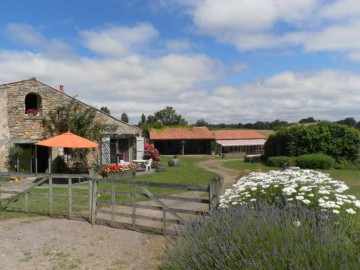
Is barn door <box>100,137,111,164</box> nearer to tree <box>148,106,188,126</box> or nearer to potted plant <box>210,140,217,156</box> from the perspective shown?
potted plant <box>210,140,217,156</box>

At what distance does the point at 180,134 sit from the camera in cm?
4491

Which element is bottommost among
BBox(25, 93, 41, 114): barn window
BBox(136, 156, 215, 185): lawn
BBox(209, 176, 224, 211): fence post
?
BBox(136, 156, 215, 185): lawn

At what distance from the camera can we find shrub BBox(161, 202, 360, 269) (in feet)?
10.9

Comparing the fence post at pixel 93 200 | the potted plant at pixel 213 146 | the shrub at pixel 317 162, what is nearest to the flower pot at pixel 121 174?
the fence post at pixel 93 200

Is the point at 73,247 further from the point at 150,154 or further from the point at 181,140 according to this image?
the point at 181,140

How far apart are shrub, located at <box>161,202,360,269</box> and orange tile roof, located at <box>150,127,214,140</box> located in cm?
3905

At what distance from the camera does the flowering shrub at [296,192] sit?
5371mm

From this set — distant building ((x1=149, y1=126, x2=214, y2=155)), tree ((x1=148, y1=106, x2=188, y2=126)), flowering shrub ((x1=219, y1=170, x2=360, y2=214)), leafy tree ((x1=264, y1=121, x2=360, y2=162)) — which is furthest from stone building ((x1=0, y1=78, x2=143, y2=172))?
tree ((x1=148, y1=106, x2=188, y2=126))

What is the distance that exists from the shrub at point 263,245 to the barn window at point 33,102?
17612mm

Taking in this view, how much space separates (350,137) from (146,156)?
1719 centimetres

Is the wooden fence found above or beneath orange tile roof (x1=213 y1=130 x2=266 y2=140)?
beneath

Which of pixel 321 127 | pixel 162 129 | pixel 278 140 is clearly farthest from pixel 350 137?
pixel 162 129

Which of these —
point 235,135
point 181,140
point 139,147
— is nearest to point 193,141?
point 181,140

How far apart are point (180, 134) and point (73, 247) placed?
38.2 metres
